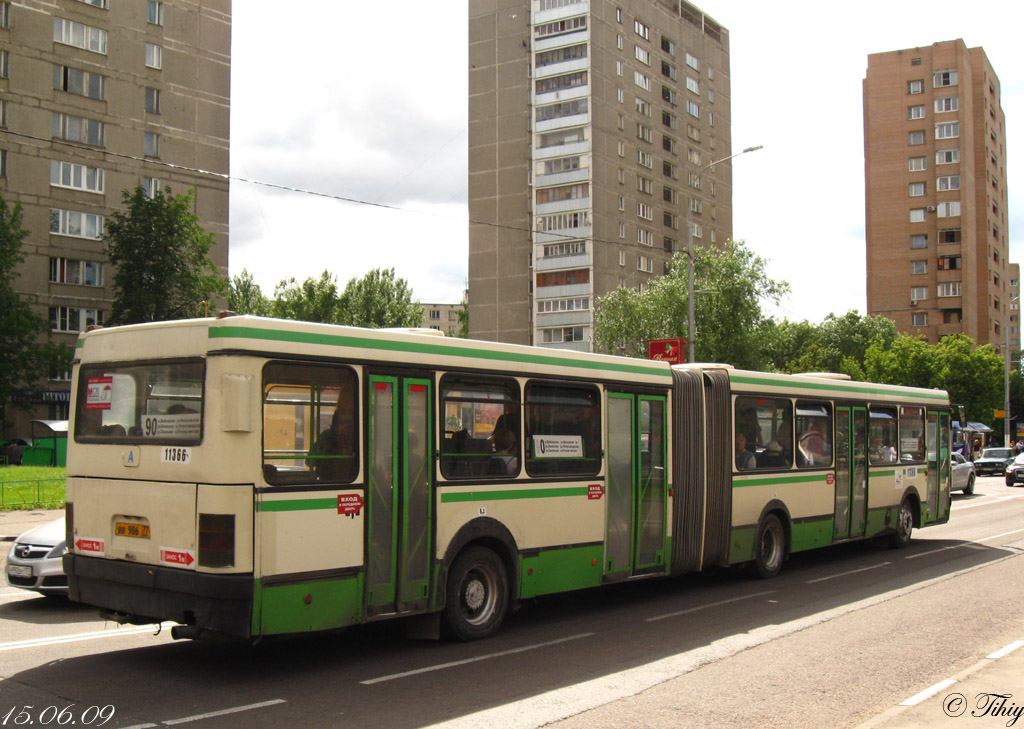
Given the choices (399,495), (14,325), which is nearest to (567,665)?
(399,495)

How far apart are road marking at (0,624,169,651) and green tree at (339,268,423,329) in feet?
209

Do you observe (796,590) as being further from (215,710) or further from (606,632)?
(215,710)

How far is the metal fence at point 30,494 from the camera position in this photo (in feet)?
72.6

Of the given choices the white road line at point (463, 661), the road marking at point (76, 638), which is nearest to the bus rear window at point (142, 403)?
the road marking at point (76, 638)

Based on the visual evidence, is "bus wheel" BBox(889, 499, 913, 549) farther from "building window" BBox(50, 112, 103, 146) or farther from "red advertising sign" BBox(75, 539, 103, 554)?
"building window" BBox(50, 112, 103, 146)

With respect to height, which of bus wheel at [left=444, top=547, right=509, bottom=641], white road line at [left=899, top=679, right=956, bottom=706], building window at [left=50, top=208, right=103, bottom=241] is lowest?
white road line at [left=899, top=679, right=956, bottom=706]

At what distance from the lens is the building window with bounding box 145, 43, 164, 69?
5069 centimetres

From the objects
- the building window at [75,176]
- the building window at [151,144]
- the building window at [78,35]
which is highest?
the building window at [78,35]

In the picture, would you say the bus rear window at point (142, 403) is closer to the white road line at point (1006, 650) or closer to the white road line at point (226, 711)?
the white road line at point (226, 711)

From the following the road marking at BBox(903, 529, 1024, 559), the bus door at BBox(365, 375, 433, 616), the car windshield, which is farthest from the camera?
the car windshield

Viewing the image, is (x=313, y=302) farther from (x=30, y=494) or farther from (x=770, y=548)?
(x=770, y=548)

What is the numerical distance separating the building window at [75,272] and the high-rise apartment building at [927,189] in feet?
231

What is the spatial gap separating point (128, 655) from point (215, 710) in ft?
6.87

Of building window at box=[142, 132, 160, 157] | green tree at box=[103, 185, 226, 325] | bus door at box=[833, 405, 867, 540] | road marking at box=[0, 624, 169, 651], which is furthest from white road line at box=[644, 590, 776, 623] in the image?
building window at box=[142, 132, 160, 157]
